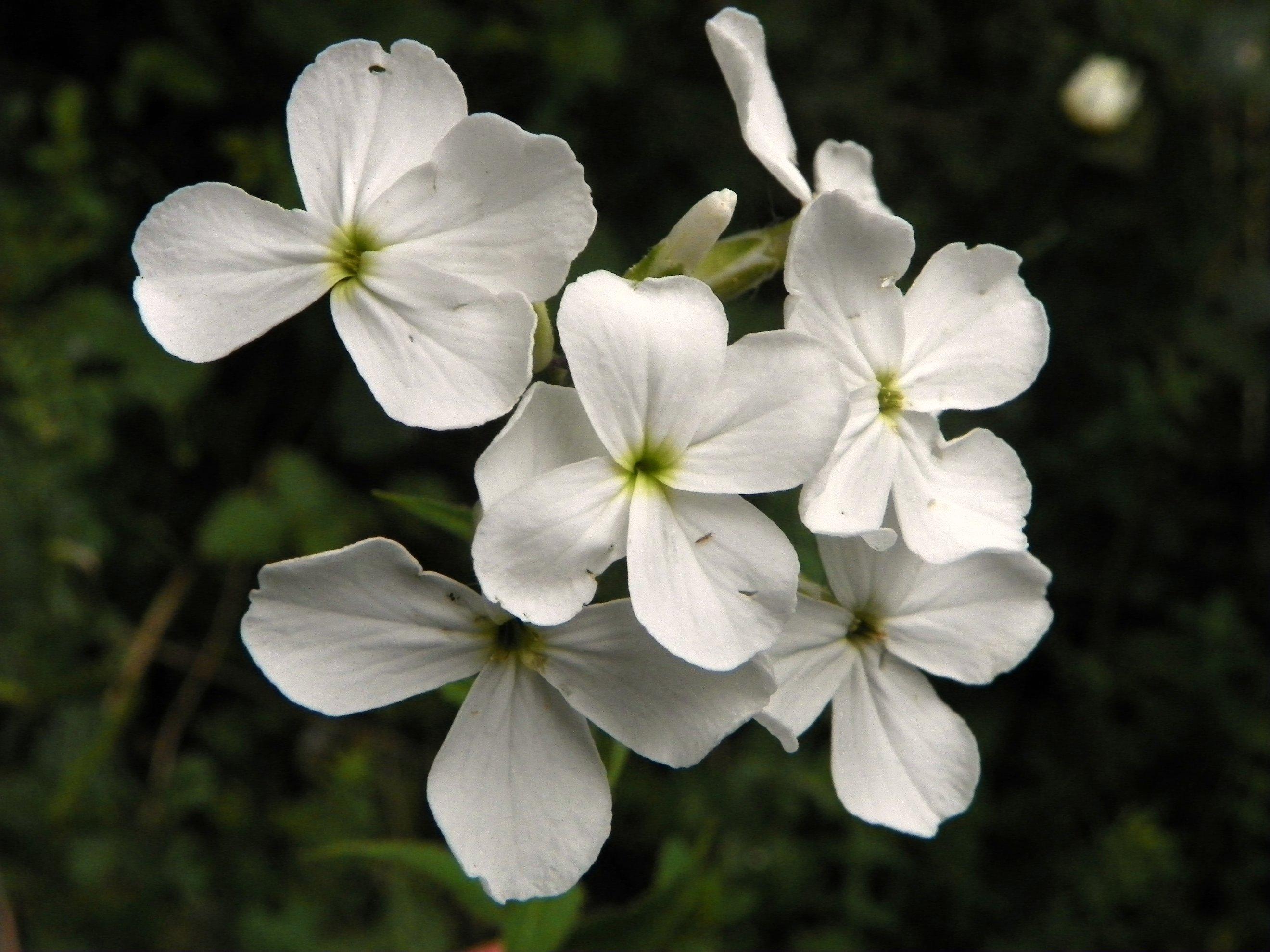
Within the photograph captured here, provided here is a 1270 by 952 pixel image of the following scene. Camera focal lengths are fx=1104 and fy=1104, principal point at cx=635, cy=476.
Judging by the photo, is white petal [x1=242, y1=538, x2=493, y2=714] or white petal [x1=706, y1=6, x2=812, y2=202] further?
white petal [x1=706, y1=6, x2=812, y2=202]

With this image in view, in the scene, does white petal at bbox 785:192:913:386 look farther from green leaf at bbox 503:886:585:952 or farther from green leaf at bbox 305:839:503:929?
green leaf at bbox 305:839:503:929

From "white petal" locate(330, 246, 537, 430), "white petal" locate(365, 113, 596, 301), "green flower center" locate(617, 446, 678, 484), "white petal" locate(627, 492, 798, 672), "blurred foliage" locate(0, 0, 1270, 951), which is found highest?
"white petal" locate(365, 113, 596, 301)

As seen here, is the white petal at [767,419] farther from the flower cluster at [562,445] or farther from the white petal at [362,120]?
the white petal at [362,120]

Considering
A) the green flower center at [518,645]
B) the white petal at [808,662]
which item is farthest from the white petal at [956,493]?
the green flower center at [518,645]

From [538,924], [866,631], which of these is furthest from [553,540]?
[538,924]

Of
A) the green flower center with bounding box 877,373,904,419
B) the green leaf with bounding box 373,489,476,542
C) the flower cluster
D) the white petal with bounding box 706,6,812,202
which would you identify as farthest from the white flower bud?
the green leaf with bounding box 373,489,476,542

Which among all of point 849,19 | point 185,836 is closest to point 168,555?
point 185,836

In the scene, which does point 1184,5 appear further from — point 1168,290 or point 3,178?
point 3,178
